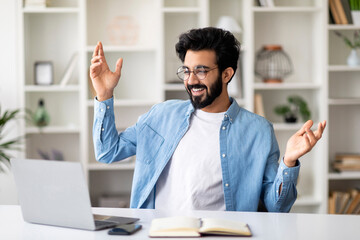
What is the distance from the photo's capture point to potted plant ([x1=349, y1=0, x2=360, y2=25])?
384 centimetres

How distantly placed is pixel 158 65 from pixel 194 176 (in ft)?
5.85

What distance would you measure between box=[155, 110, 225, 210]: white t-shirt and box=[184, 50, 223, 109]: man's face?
138 millimetres

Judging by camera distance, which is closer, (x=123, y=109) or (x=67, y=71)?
(x=67, y=71)

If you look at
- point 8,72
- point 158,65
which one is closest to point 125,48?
point 158,65

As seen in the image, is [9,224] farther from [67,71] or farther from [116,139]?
[67,71]

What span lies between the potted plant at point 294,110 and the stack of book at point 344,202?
2.12 feet

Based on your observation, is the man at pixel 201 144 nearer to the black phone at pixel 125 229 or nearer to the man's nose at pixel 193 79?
the man's nose at pixel 193 79

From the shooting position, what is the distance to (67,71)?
12.5 ft

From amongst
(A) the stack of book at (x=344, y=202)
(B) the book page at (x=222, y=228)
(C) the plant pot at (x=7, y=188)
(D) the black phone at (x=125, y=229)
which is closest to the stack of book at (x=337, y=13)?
(A) the stack of book at (x=344, y=202)

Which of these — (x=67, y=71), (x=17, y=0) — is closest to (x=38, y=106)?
(x=67, y=71)

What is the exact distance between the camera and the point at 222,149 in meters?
2.13

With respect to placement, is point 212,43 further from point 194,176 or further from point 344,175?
point 344,175

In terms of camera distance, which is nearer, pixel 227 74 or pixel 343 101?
pixel 227 74

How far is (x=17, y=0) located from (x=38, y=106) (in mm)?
830
